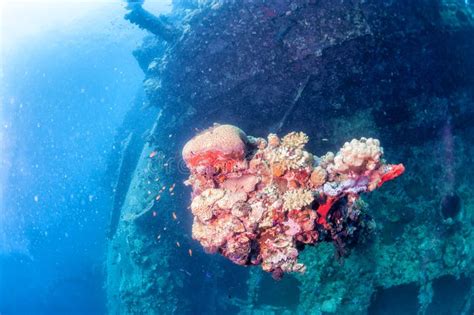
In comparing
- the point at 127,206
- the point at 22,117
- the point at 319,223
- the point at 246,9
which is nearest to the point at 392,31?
the point at 246,9

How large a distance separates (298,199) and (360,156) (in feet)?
2.59

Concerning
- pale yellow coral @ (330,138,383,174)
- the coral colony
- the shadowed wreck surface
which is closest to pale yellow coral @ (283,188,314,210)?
the coral colony

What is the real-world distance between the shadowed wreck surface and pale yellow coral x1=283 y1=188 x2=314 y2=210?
3177mm

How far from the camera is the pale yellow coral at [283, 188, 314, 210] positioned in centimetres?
→ 355

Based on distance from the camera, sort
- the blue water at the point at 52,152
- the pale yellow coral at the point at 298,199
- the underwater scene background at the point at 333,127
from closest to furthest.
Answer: the pale yellow coral at the point at 298,199
the underwater scene background at the point at 333,127
the blue water at the point at 52,152

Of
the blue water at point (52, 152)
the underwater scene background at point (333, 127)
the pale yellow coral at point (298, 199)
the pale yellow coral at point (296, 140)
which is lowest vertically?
the blue water at point (52, 152)

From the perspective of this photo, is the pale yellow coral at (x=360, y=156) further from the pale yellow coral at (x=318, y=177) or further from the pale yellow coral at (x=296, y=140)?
the pale yellow coral at (x=296, y=140)

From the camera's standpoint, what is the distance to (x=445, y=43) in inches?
263

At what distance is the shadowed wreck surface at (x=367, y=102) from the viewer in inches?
250

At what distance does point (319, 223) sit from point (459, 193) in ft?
16.5

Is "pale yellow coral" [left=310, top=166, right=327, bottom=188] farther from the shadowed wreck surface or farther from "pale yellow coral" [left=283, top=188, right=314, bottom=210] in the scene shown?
the shadowed wreck surface

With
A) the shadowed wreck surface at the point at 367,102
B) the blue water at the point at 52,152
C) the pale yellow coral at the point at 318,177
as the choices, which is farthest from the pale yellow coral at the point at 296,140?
the blue water at the point at 52,152

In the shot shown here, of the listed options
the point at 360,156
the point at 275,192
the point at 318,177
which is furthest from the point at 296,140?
the point at 360,156

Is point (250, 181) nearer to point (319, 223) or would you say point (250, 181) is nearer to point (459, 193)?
point (319, 223)
